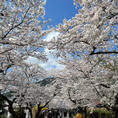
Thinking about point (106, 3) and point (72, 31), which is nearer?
point (106, 3)

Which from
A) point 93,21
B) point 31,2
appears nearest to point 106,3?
point 93,21

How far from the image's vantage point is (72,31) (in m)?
5.19

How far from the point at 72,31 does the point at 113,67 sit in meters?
2.97

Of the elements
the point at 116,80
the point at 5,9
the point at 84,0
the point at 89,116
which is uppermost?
the point at 84,0

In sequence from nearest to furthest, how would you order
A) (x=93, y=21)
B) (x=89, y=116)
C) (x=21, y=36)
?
(x=93, y=21) < (x=21, y=36) < (x=89, y=116)

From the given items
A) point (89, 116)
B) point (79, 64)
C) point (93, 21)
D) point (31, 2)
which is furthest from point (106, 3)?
point (89, 116)

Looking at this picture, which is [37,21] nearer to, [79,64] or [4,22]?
[4,22]

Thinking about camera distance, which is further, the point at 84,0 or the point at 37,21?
the point at 37,21

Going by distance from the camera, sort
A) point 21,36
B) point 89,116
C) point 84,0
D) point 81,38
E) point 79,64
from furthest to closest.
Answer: point 89,116 < point 79,64 < point 81,38 < point 21,36 < point 84,0

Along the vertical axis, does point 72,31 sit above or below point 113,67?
above

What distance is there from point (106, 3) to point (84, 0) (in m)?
0.73

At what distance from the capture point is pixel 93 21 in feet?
13.8

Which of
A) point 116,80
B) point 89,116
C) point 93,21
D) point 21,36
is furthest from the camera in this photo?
point 89,116

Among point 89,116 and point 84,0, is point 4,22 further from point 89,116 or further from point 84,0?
point 89,116
